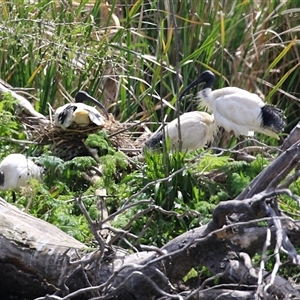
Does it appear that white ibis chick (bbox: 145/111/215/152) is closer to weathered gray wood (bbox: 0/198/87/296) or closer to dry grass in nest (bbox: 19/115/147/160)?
dry grass in nest (bbox: 19/115/147/160)

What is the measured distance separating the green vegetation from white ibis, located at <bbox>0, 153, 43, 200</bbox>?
9cm

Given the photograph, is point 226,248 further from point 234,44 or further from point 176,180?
point 234,44

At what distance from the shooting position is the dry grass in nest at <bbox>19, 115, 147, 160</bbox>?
635cm

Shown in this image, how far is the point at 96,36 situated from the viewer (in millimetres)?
7371

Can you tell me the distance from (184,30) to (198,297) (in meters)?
4.38

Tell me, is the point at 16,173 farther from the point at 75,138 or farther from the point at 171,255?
the point at 171,255

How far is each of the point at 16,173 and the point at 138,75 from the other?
2031 mm

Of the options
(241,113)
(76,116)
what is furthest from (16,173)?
(241,113)

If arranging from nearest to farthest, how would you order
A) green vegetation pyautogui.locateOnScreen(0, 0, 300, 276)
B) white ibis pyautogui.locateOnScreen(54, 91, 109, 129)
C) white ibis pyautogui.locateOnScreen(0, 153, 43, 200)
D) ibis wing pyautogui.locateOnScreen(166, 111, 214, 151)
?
green vegetation pyautogui.locateOnScreen(0, 0, 300, 276) < white ibis pyautogui.locateOnScreen(0, 153, 43, 200) < white ibis pyautogui.locateOnScreen(54, 91, 109, 129) < ibis wing pyautogui.locateOnScreen(166, 111, 214, 151)

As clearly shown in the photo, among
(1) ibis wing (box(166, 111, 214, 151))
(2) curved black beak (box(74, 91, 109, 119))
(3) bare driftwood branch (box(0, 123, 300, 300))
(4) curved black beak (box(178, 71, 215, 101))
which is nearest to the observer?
(3) bare driftwood branch (box(0, 123, 300, 300))

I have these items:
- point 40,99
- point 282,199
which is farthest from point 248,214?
point 40,99

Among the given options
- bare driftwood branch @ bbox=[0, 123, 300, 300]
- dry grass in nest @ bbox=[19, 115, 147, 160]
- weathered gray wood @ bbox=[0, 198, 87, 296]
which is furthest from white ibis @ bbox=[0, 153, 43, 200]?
weathered gray wood @ bbox=[0, 198, 87, 296]

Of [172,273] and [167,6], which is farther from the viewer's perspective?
[167,6]

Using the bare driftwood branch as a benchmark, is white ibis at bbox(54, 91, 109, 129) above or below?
below
